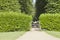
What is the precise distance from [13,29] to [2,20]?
194 cm

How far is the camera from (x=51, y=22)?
27.1 metres

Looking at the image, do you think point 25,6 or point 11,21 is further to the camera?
point 25,6

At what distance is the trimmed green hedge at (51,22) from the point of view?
88.4ft

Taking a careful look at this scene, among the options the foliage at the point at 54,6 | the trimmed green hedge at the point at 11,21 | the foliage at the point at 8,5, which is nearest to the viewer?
the trimmed green hedge at the point at 11,21

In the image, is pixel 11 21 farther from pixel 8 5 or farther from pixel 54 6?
pixel 54 6

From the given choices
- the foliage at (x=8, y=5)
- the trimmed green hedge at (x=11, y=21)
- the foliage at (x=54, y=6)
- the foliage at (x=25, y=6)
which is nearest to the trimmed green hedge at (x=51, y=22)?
the trimmed green hedge at (x=11, y=21)

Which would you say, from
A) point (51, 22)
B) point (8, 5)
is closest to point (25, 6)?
point (8, 5)

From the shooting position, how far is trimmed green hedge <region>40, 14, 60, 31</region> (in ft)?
88.4

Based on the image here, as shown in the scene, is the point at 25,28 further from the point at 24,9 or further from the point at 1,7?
the point at 24,9

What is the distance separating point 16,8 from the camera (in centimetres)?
3375

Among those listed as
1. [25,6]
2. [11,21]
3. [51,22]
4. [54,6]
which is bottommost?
[25,6]

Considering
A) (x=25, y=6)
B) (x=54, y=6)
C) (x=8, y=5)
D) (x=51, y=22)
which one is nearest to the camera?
(x=51, y=22)

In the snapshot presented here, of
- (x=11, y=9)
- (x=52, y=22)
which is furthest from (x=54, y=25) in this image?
(x=11, y=9)

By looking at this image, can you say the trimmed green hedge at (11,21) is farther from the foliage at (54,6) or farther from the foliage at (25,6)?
the foliage at (25,6)
